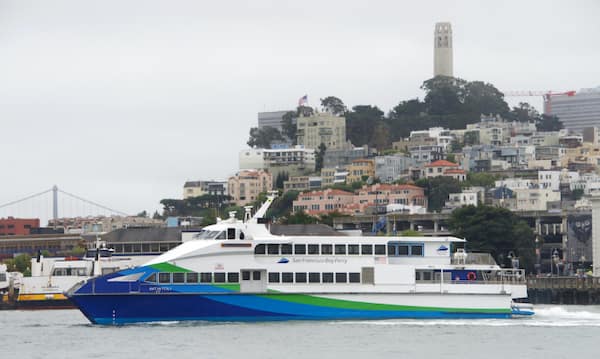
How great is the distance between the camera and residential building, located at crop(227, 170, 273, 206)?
169 m

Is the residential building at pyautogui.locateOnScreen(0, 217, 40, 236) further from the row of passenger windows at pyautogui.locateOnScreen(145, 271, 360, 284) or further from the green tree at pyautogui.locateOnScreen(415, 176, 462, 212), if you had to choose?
the row of passenger windows at pyautogui.locateOnScreen(145, 271, 360, 284)

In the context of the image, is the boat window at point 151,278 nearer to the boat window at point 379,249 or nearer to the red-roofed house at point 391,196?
the boat window at point 379,249

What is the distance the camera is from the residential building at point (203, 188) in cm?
17675

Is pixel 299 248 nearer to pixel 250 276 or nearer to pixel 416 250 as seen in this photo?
pixel 250 276

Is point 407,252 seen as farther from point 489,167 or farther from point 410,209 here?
point 489,167

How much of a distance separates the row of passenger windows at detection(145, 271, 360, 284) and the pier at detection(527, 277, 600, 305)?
91.8 feet

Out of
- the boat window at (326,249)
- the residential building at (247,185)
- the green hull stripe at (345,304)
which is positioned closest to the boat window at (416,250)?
the green hull stripe at (345,304)

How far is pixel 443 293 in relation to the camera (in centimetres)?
5409

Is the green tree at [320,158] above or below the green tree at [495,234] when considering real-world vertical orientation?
above

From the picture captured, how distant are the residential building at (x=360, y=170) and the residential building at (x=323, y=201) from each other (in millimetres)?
17142

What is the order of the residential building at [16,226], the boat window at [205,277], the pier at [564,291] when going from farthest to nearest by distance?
the residential building at [16,226]
the pier at [564,291]
the boat window at [205,277]

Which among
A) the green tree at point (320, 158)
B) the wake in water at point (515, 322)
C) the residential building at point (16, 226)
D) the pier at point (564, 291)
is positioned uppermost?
the green tree at point (320, 158)

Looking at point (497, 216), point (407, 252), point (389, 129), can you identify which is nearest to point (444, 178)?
point (389, 129)

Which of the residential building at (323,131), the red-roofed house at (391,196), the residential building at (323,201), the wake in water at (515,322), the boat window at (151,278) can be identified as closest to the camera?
the wake in water at (515,322)
